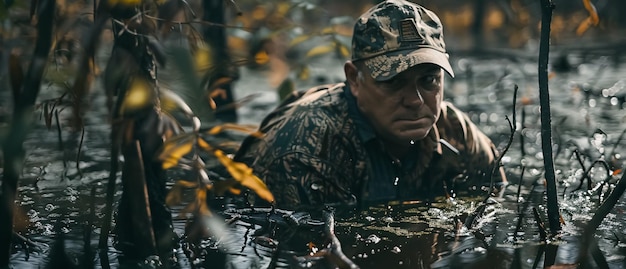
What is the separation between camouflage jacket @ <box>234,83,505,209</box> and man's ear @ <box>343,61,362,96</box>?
64 millimetres

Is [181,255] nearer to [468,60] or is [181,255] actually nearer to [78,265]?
[78,265]

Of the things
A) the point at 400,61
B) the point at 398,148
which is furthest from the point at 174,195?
the point at 398,148

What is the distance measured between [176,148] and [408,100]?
1772mm

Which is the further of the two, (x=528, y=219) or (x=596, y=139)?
(x=596, y=139)

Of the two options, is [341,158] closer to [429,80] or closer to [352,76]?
[352,76]

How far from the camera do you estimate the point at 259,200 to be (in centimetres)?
452

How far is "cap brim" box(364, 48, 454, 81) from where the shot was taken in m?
4.18

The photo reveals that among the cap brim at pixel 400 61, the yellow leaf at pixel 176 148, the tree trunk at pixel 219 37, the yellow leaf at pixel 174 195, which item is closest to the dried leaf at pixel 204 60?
the yellow leaf at pixel 176 148

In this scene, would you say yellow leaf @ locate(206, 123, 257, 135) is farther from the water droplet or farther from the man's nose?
the water droplet

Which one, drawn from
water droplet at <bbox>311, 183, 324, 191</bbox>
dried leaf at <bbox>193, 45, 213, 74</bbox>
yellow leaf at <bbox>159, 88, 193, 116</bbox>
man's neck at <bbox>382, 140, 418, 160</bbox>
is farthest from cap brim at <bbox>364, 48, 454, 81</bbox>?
yellow leaf at <bbox>159, 88, 193, 116</bbox>

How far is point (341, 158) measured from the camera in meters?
4.46

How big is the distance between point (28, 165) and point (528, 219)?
3.20m

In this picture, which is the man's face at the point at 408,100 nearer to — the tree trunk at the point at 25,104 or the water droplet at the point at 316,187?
the water droplet at the point at 316,187

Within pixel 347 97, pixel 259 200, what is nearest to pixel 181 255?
pixel 259 200
